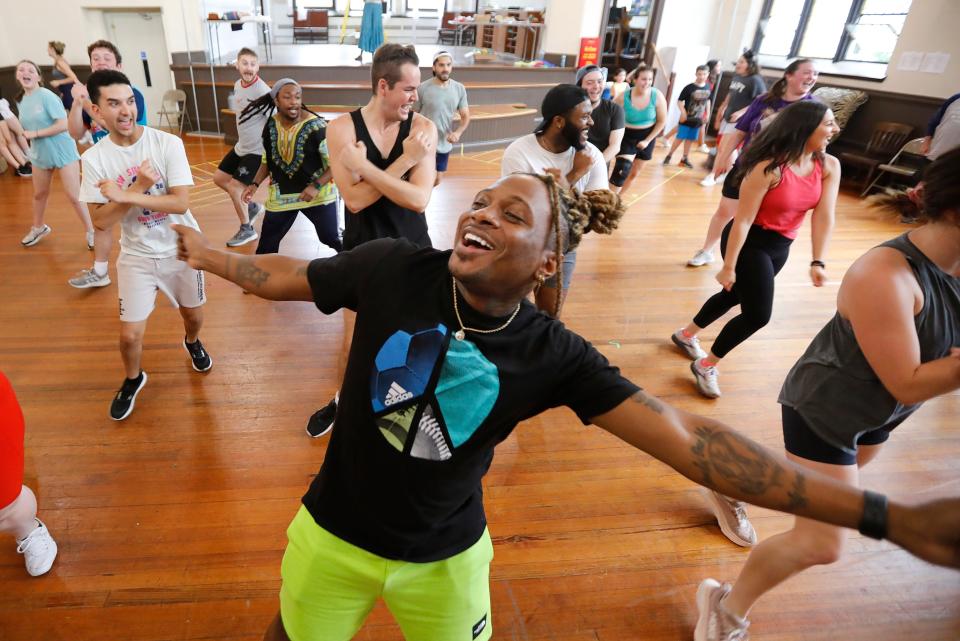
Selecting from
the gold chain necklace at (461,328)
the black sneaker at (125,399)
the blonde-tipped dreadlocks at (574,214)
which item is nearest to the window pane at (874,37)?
the blonde-tipped dreadlocks at (574,214)

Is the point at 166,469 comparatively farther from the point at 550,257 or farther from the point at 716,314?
the point at 716,314

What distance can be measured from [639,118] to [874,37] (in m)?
5.71

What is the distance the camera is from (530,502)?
90.5 inches

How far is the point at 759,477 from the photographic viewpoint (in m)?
0.95

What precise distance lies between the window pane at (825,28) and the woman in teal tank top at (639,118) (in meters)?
5.68

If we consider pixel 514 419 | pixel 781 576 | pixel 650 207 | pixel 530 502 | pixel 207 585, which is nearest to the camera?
pixel 514 419

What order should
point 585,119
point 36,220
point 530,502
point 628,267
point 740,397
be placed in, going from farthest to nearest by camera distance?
point 628,267
point 36,220
point 740,397
point 585,119
point 530,502

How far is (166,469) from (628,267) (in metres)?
3.80

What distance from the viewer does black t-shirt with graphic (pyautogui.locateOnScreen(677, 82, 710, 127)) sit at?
791 centimetres

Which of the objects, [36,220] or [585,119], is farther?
[36,220]

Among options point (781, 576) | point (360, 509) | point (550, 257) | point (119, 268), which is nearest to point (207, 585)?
point (360, 509)

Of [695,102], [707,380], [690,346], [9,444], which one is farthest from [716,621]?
[695,102]

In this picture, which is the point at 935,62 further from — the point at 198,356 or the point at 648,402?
the point at 198,356

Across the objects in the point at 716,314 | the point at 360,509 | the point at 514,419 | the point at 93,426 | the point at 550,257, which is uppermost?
the point at 550,257
